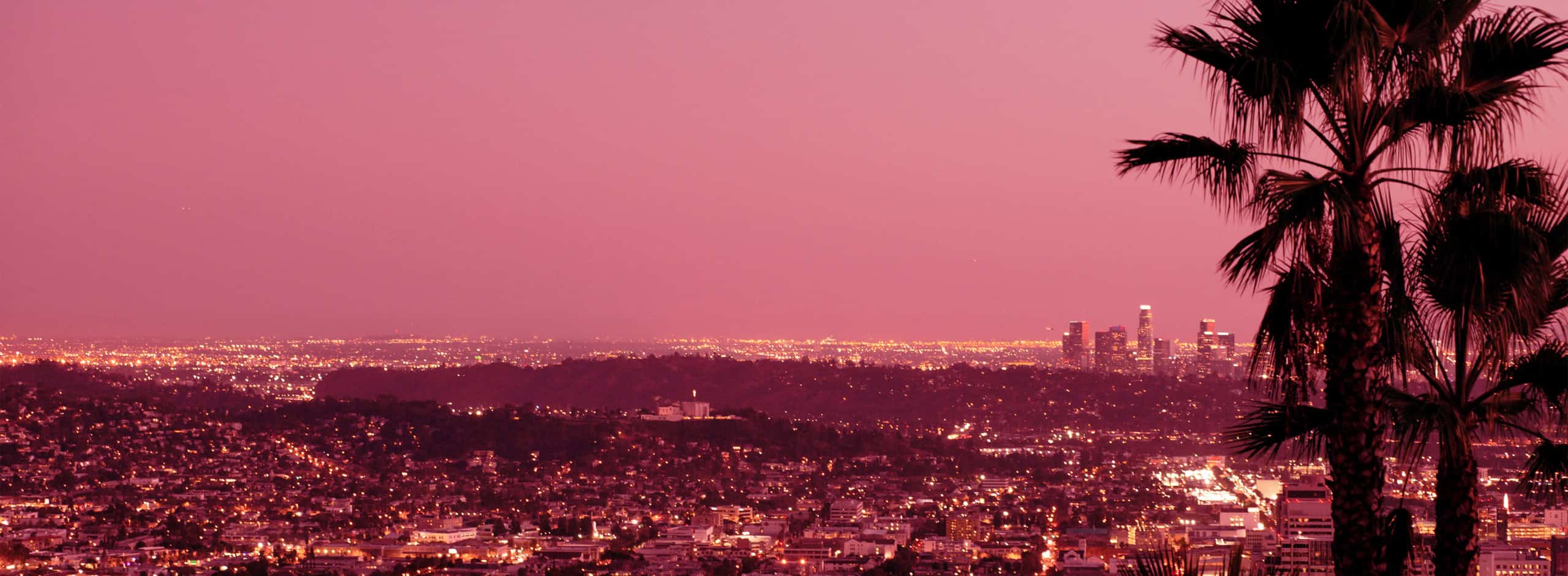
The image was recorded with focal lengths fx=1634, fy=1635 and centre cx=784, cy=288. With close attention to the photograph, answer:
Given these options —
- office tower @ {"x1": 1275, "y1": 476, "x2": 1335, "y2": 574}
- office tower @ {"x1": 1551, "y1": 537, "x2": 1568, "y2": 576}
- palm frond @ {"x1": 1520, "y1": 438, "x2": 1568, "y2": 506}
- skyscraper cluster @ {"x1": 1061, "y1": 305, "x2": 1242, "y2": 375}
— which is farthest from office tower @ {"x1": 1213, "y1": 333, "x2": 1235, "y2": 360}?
palm frond @ {"x1": 1520, "y1": 438, "x2": 1568, "y2": 506}


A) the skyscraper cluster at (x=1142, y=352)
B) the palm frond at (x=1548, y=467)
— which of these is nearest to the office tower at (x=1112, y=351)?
the skyscraper cluster at (x=1142, y=352)

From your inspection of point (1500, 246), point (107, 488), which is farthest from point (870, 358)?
point (1500, 246)

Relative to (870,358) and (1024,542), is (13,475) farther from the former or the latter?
(870,358)

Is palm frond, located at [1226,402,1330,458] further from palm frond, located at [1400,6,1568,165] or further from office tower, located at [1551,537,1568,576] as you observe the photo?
office tower, located at [1551,537,1568,576]

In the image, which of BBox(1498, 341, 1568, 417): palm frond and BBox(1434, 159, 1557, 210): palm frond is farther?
BBox(1498, 341, 1568, 417): palm frond

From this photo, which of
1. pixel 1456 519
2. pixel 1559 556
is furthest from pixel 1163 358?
pixel 1456 519
